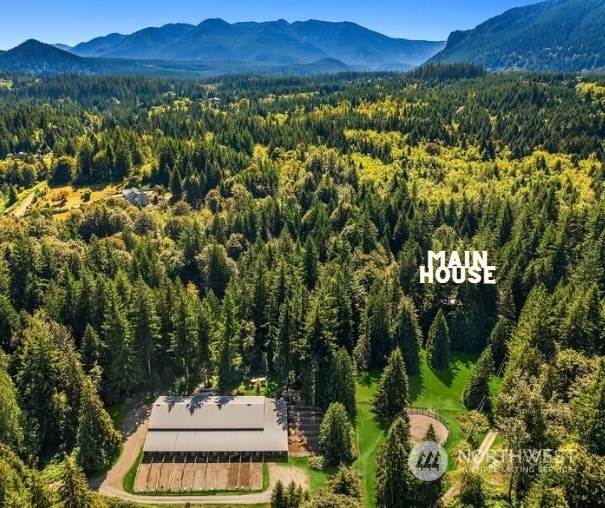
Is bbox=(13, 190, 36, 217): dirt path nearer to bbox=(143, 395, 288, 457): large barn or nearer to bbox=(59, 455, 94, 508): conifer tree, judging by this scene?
bbox=(143, 395, 288, 457): large barn

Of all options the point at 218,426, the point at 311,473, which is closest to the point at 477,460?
the point at 311,473

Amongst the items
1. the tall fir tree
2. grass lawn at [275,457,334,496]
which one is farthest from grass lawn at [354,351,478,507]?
grass lawn at [275,457,334,496]

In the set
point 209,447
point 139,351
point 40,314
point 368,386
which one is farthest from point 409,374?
point 40,314

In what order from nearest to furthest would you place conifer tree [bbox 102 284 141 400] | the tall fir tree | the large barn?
the large barn → conifer tree [bbox 102 284 141 400] → the tall fir tree

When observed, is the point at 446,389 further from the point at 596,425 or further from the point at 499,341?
the point at 596,425

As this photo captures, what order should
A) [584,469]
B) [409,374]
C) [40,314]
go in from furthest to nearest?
1. [409,374]
2. [40,314]
3. [584,469]

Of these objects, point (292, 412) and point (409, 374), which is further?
point (409, 374)

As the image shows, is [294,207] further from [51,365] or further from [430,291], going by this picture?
[51,365]

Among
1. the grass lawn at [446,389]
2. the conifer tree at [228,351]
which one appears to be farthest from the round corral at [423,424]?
the conifer tree at [228,351]
